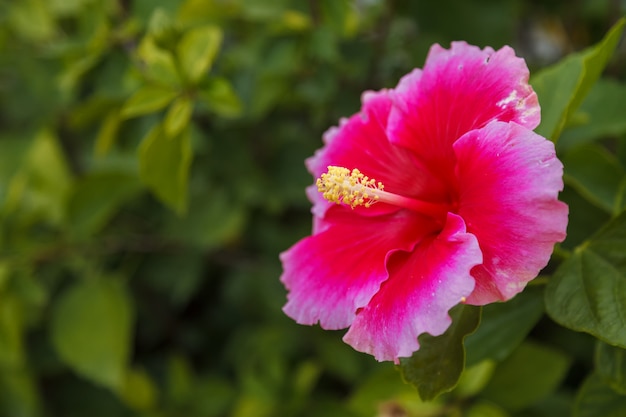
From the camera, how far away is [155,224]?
174cm

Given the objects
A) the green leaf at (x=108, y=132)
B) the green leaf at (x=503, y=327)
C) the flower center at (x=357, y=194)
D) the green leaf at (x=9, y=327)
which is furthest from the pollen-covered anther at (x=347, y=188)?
the green leaf at (x=9, y=327)

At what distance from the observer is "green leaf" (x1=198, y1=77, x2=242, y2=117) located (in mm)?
1095

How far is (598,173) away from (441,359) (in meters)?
0.41

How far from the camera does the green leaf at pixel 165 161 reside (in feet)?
3.54

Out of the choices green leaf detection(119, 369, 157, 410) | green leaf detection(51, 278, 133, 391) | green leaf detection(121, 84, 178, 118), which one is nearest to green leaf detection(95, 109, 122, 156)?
green leaf detection(121, 84, 178, 118)

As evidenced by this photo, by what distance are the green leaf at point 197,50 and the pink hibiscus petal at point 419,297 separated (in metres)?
0.55

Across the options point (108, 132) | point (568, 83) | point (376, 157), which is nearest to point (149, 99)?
point (108, 132)

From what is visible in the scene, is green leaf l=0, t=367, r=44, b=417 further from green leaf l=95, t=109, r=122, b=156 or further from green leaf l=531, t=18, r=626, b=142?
green leaf l=531, t=18, r=626, b=142

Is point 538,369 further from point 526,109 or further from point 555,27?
point 555,27

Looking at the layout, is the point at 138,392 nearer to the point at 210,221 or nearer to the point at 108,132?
the point at 210,221

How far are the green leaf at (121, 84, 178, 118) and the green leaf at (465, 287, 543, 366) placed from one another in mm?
599

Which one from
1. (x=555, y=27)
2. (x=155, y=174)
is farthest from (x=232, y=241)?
(x=555, y=27)

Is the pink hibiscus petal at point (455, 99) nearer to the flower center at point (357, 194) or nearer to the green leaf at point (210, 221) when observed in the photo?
the flower center at point (357, 194)

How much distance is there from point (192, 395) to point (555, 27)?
1412mm
